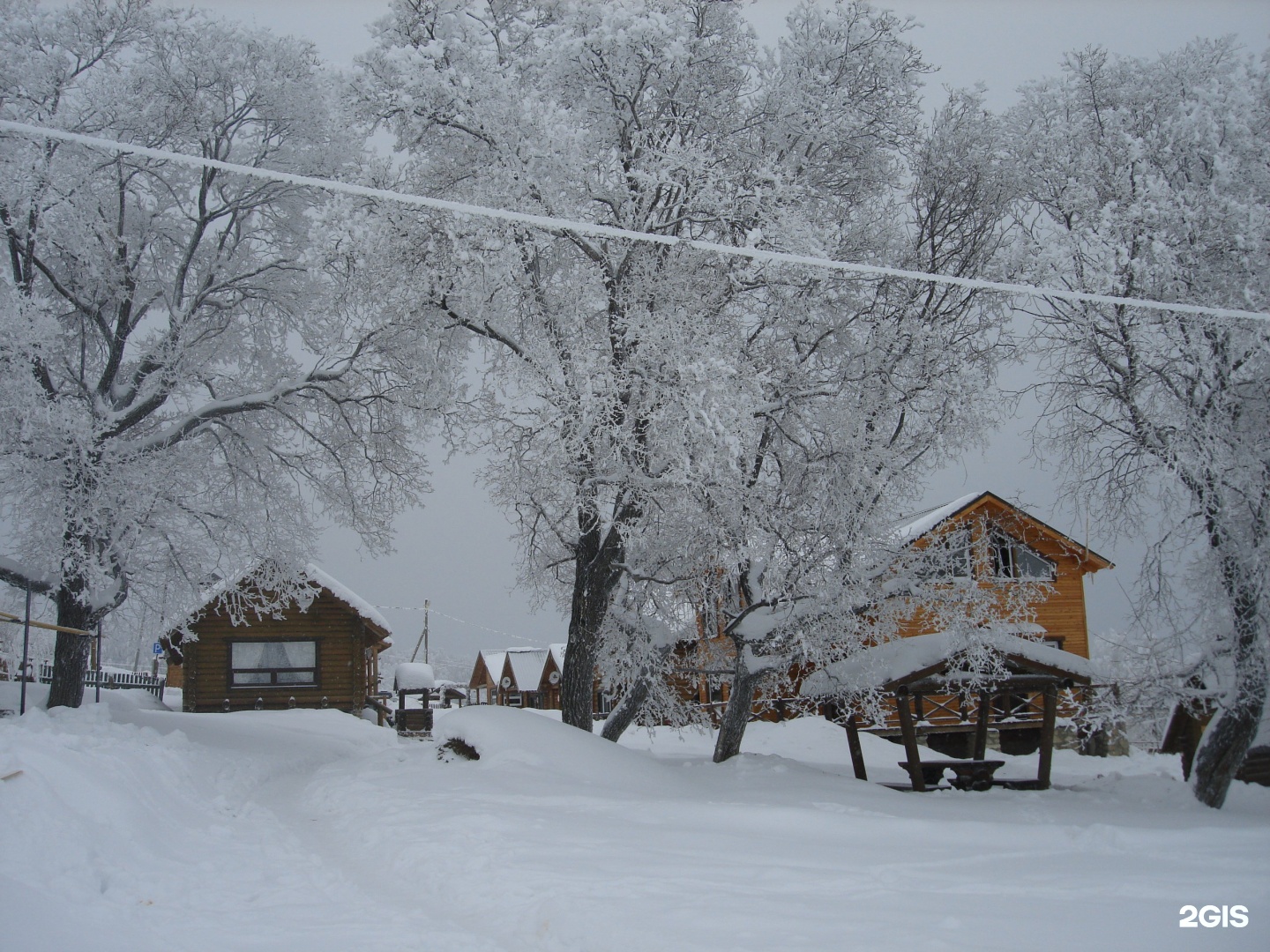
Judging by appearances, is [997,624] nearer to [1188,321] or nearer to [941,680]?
[941,680]

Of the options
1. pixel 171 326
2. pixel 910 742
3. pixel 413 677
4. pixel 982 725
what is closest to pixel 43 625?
pixel 171 326

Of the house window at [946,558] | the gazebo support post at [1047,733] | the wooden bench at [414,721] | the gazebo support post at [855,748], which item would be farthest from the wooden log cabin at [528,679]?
the house window at [946,558]

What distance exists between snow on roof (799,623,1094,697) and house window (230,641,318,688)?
17.7 m

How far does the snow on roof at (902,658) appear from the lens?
13.3m

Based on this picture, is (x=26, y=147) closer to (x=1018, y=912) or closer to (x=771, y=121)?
(x=771, y=121)

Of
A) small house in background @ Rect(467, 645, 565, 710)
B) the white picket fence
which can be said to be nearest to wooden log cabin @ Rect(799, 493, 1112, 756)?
the white picket fence

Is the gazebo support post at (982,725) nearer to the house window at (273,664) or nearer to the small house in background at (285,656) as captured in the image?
the small house in background at (285,656)

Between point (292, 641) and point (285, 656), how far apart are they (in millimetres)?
465

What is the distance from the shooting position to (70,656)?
14547mm

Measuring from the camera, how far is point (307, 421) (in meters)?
16.6

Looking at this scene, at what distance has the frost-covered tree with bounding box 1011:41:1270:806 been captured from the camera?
37.7 feet

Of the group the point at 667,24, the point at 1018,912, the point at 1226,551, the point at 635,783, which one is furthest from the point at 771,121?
the point at 1018,912

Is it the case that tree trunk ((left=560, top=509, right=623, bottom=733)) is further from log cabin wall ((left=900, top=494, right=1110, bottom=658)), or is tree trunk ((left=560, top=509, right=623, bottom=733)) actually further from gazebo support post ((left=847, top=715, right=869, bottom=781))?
log cabin wall ((left=900, top=494, right=1110, bottom=658))

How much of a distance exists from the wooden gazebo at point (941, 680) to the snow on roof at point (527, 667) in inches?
1531
